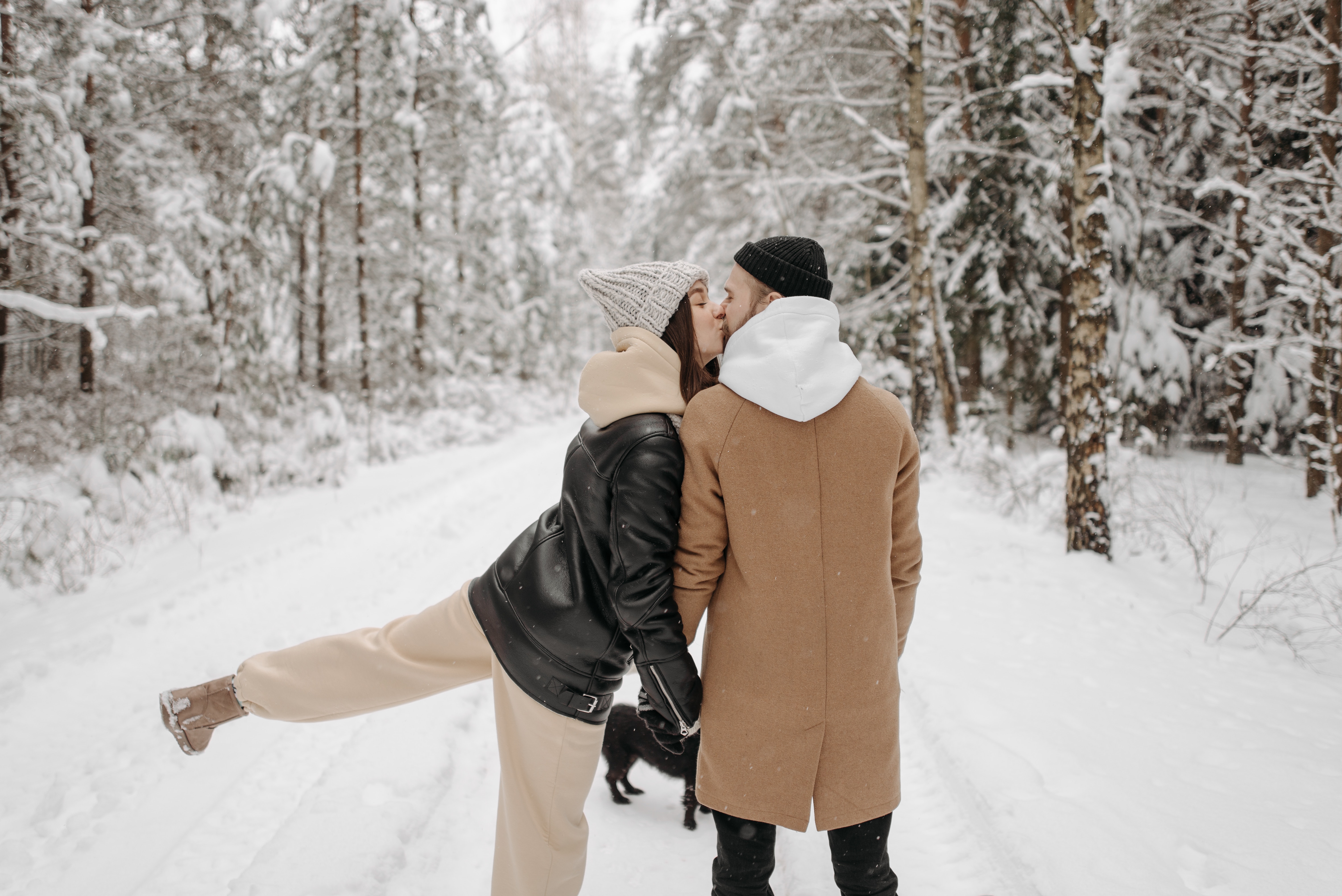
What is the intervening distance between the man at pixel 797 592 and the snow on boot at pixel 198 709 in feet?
5.68

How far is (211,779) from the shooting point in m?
2.89

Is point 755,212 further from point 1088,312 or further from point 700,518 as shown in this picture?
point 700,518

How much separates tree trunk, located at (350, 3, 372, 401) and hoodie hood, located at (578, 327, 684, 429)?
13486 millimetres

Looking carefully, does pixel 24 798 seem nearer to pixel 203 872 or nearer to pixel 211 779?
pixel 211 779

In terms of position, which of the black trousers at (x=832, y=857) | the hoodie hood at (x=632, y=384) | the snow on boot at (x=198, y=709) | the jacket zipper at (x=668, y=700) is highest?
the hoodie hood at (x=632, y=384)

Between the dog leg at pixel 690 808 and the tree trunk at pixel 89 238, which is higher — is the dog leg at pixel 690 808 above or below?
below

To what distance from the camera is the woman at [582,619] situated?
5.50 feet

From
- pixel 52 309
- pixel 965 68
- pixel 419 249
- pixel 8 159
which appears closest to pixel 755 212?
pixel 965 68

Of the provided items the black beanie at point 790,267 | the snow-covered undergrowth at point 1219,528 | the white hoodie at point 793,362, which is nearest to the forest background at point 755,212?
the snow-covered undergrowth at point 1219,528

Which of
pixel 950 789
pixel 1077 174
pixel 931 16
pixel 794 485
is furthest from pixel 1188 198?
pixel 794 485

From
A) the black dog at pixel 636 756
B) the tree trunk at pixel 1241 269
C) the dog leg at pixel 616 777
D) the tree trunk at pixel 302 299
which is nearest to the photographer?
the black dog at pixel 636 756

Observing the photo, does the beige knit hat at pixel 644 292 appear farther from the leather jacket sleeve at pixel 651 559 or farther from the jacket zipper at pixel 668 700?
the jacket zipper at pixel 668 700

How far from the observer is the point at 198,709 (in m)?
2.31

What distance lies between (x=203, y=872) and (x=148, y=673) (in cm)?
198
